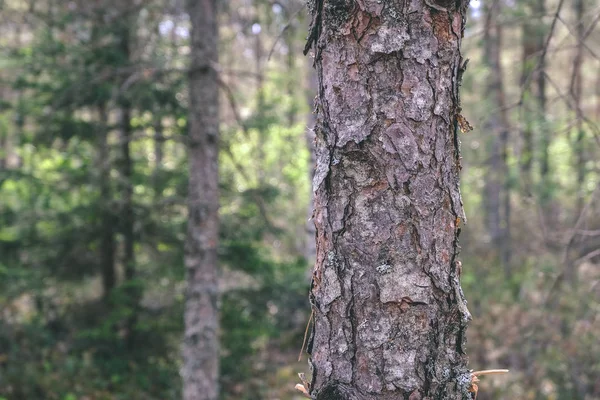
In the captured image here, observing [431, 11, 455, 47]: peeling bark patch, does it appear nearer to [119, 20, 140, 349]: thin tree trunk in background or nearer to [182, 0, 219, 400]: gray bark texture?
[182, 0, 219, 400]: gray bark texture

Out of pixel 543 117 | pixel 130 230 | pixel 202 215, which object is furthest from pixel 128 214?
pixel 543 117

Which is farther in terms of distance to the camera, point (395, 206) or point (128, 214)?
point (128, 214)

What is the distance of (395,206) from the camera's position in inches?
65.9

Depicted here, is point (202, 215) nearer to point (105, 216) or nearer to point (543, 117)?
point (105, 216)

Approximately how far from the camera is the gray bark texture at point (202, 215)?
6.15 metres

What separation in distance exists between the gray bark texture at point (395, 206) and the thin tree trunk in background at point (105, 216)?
544cm

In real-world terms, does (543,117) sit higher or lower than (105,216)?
higher

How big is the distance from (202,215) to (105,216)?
2193mm

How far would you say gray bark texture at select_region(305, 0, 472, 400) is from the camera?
1.67m

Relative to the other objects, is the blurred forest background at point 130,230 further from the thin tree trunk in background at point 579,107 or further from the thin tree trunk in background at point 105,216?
the thin tree trunk in background at point 579,107

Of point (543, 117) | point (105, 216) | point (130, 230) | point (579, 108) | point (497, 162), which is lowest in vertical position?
point (130, 230)

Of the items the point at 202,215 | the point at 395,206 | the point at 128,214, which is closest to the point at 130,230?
the point at 128,214

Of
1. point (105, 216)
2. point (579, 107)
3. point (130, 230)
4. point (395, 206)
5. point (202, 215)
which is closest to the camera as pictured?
point (395, 206)

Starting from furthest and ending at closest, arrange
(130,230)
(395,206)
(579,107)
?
(130,230)
(579,107)
(395,206)
